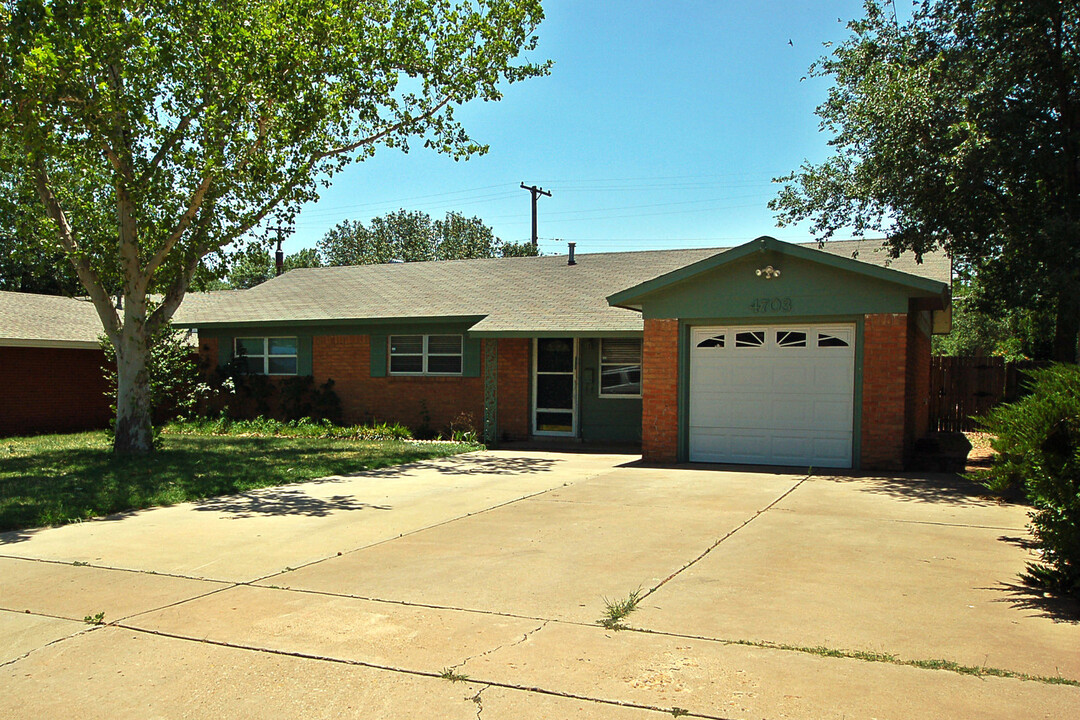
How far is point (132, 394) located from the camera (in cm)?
1493

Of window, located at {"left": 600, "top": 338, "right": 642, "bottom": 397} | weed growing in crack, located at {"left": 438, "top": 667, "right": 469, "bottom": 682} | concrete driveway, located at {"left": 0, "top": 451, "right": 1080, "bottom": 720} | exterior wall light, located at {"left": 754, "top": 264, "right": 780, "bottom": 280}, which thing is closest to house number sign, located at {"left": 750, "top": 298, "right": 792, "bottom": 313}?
exterior wall light, located at {"left": 754, "top": 264, "right": 780, "bottom": 280}

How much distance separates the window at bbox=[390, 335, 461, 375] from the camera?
65.5 ft

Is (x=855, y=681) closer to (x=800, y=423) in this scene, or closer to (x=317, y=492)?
(x=317, y=492)

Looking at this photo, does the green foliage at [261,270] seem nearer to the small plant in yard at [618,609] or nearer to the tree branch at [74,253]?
the tree branch at [74,253]

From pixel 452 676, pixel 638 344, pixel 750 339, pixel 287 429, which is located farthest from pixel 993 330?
pixel 452 676

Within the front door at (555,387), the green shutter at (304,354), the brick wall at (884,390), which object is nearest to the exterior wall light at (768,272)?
the brick wall at (884,390)

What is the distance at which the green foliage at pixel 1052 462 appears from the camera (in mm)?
5875

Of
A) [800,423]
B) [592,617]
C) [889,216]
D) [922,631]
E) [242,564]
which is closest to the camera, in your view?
[922,631]

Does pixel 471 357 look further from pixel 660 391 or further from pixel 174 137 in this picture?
pixel 174 137

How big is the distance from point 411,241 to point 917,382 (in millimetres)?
54607

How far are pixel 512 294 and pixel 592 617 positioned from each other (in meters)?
15.1

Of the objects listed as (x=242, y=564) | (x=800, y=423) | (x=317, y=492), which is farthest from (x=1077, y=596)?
(x=317, y=492)

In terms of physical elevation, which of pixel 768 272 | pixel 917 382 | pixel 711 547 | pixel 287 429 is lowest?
pixel 711 547

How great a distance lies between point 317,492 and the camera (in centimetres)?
1154
